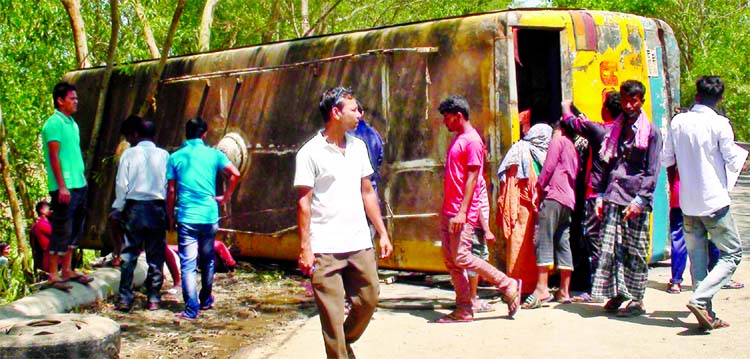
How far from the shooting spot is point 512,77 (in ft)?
26.3

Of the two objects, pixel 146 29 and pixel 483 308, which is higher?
pixel 146 29

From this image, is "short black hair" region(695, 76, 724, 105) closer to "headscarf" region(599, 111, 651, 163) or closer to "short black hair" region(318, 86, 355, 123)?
"headscarf" region(599, 111, 651, 163)

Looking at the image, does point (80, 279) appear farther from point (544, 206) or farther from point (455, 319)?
point (544, 206)

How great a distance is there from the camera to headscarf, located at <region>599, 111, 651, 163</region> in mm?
6891

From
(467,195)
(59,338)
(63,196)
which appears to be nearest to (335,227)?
(59,338)

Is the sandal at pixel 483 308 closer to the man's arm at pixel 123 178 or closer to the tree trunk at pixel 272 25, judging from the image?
the man's arm at pixel 123 178

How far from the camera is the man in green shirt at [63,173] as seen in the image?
7.61 metres

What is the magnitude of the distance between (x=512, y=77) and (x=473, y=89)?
1.31 ft

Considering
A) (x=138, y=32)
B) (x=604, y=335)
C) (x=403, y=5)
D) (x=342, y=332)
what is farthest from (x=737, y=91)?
(x=342, y=332)

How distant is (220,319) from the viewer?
777 cm

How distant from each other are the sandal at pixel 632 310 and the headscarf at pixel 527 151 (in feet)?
4.56

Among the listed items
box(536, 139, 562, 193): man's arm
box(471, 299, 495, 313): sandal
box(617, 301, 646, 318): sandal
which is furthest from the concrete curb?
box(617, 301, 646, 318): sandal

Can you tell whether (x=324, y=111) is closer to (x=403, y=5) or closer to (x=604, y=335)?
(x=604, y=335)

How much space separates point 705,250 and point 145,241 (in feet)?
15.3
